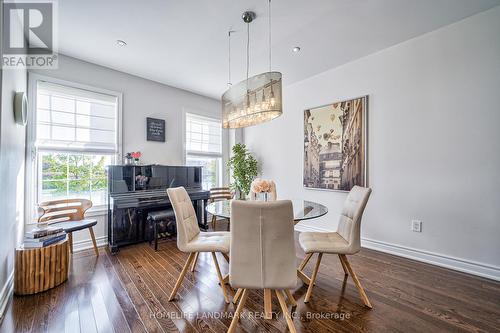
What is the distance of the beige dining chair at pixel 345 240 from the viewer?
1.80 metres

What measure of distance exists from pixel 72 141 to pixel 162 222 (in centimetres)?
173

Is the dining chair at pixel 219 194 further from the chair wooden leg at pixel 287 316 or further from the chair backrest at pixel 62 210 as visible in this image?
the chair wooden leg at pixel 287 316

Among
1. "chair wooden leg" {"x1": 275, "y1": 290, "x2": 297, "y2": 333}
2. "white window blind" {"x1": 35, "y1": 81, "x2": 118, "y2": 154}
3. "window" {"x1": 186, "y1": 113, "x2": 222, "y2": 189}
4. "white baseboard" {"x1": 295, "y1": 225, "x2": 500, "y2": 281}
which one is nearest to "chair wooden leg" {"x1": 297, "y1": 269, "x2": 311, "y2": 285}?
"chair wooden leg" {"x1": 275, "y1": 290, "x2": 297, "y2": 333}

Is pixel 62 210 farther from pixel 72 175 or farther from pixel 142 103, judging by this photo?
pixel 142 103

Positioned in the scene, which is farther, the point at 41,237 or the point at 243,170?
the point at 243,170

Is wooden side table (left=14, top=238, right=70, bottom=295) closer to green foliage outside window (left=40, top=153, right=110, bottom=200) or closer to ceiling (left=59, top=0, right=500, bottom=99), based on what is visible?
green foliage outside window (left=40, top=153, right=110, bottom=200)

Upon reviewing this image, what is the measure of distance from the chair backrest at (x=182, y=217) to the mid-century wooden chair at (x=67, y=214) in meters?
1.47

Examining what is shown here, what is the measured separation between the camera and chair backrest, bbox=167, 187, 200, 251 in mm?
1854

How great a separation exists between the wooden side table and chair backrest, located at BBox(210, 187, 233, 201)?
2.32 m

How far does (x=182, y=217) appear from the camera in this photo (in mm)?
1896

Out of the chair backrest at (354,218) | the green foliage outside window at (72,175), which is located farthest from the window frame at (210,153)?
the chair backrest at (354,218)

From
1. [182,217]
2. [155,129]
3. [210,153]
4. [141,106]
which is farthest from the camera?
[210,153]

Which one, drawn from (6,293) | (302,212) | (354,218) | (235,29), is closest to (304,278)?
(302,212)

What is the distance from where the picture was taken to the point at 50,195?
283cm
